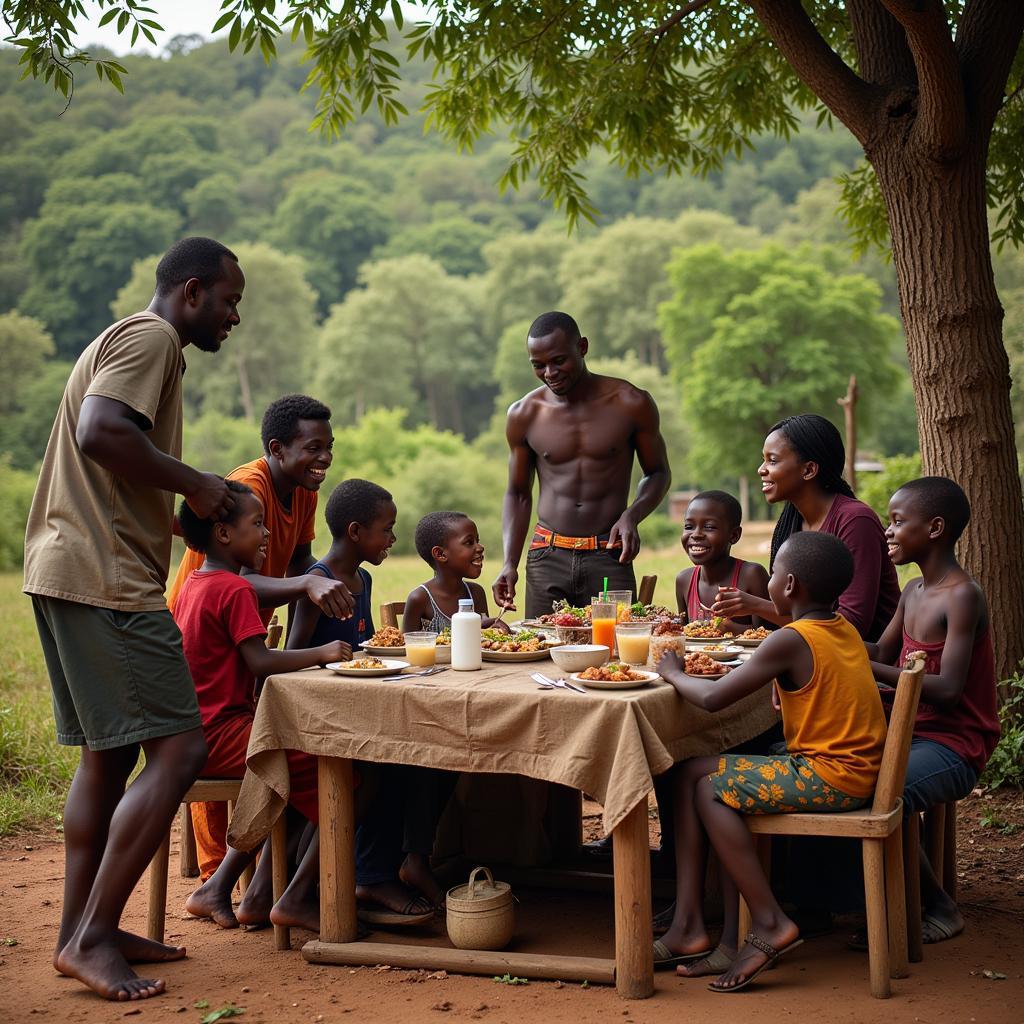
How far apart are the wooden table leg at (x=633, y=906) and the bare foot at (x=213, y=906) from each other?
1.58 meters

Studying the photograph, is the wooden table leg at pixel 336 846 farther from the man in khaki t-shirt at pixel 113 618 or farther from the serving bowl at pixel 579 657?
the serving bowl at pixel 579 657

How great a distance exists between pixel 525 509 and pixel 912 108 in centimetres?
276

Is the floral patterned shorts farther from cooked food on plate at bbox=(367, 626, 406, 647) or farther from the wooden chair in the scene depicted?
cooked food on plate at bbox=(367, 626, 406, 647)

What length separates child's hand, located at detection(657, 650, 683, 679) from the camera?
3783mm

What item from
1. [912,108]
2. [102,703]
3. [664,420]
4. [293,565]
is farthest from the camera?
[664,420]

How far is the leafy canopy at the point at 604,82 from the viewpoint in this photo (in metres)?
7.27

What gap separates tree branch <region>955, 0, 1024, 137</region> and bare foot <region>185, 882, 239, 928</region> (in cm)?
497

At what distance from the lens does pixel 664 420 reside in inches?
2047

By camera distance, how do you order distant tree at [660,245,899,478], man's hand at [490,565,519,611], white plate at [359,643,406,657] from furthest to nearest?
distant tree at [660,245,899,478], man's hand at [490,565,519,611], white plate at [359,643,406,657]

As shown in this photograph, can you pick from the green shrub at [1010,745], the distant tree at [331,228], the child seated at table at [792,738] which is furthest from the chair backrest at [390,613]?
the distant tree at [331,228]

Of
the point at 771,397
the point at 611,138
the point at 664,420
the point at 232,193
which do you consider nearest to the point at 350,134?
the point at 232,193

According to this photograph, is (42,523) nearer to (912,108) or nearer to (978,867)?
(978,867)

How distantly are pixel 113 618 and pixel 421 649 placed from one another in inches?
38.8

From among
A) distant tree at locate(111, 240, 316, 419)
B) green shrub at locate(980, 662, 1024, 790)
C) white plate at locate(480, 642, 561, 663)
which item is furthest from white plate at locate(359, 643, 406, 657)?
distant tree at locate(111, 240, 316, 419)
